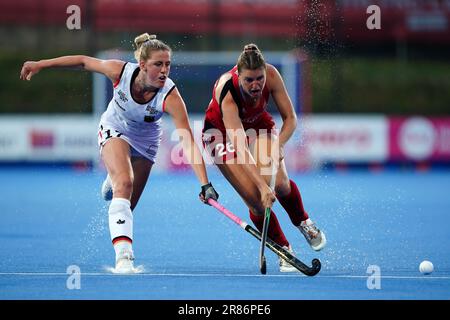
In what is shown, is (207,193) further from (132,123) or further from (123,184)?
(132,123)

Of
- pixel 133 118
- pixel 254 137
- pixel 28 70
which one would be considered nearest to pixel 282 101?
pixel 254 137

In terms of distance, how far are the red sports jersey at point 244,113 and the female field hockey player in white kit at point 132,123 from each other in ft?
1.09

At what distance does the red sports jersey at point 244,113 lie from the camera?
244 inches

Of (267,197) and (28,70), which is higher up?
(28,70)

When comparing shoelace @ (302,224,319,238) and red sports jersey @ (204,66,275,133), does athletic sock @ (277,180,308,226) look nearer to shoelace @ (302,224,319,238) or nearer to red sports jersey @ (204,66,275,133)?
shoelace @ (302,224,319,238)

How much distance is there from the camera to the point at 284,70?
1590cm

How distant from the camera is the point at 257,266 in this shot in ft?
21.4

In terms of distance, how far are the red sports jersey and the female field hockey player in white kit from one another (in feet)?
1.09

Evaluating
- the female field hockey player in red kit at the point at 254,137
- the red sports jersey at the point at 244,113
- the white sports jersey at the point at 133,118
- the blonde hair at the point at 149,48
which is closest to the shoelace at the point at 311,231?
the female field hockey player in red kit at the point at 254,137

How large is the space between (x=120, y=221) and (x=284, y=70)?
33.6 feet

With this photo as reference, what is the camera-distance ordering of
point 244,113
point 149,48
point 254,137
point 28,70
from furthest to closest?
1. point 254,137
2. point 244,113
3. point 28,70
4. point 149,48

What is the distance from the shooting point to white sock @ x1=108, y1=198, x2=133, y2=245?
19.5 feet

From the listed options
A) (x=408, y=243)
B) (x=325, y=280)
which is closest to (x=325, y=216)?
(x=408, y=243)

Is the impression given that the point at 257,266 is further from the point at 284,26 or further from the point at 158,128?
the point at 284,26
